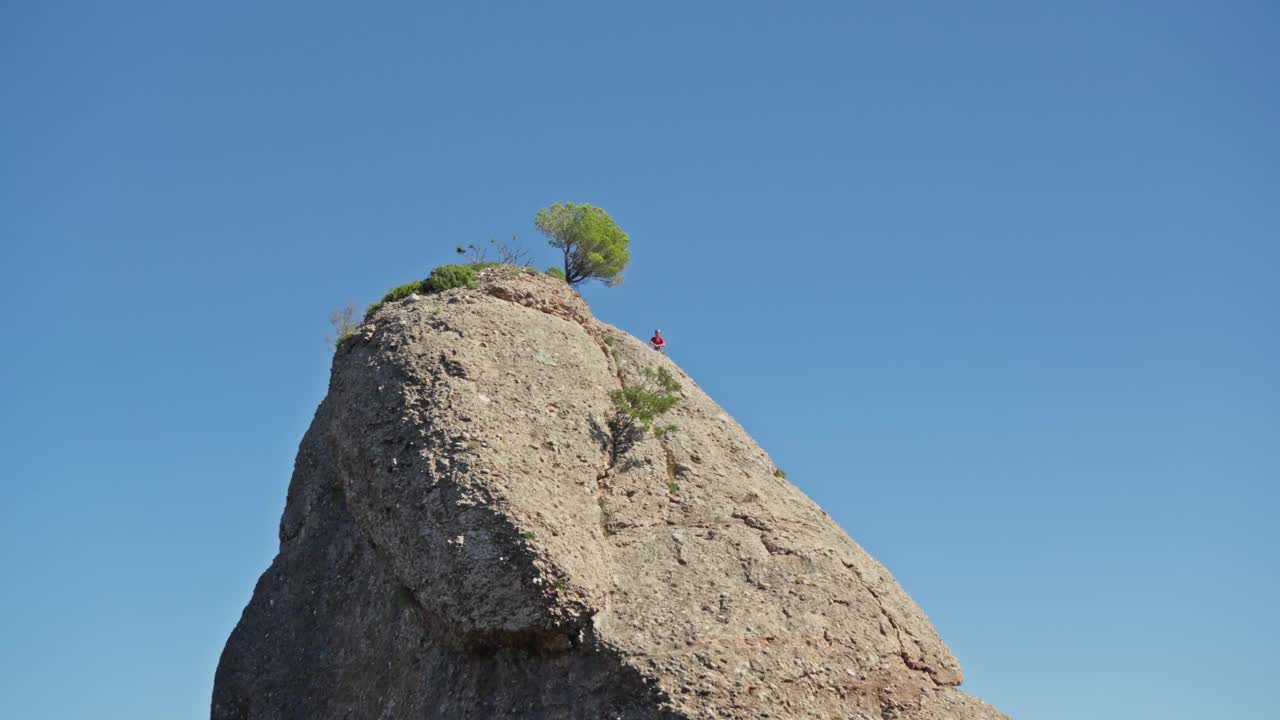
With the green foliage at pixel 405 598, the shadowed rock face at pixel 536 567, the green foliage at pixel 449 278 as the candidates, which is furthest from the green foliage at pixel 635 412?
the green foliage at pixel 405 598

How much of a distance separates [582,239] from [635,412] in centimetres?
950

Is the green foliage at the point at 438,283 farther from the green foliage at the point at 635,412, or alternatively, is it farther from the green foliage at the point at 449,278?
the green foliage at the point at 635,412

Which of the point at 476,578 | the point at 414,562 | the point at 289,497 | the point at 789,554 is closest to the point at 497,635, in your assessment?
the point at 476,578

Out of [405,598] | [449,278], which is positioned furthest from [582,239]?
[405,598]

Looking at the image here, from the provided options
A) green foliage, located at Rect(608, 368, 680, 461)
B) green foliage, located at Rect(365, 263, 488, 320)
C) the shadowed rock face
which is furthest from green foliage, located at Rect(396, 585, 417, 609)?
green foliage, located at Rect(365, 263, 488, 320)

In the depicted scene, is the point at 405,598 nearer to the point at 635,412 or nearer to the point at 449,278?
the point at 635,412

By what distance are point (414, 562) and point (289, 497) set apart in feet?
26.9

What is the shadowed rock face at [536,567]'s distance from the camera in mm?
21203

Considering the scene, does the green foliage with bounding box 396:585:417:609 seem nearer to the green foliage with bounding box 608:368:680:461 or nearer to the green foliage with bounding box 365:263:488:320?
the green foliage with bounding box 608:368:680:461

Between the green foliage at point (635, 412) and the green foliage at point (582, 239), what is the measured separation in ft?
23.8

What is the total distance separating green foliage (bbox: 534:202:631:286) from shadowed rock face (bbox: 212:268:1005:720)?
571 cm

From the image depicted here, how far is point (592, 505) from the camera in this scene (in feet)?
79.7

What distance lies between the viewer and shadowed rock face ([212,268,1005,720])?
21.2 metres

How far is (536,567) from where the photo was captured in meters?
21.3
